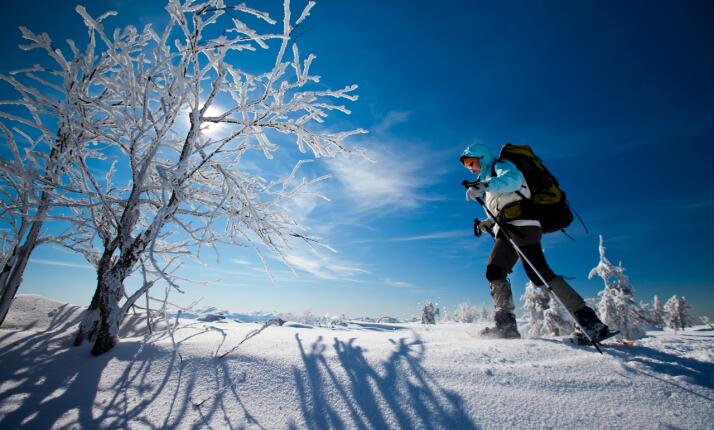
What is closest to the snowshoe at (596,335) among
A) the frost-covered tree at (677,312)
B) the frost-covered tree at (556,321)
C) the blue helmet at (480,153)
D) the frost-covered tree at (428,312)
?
the blue helmet at (480,153)

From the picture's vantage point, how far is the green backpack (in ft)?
9.50

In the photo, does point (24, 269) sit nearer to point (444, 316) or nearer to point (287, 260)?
point (287, 260)

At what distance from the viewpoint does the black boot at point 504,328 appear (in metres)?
3.06

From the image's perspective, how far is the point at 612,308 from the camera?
1811 centimetres

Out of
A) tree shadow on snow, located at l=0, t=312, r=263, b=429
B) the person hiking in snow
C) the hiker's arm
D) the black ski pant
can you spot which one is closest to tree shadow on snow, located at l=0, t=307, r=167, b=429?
tree shadow on snow, located at l=0, t=312, r=263, b=429

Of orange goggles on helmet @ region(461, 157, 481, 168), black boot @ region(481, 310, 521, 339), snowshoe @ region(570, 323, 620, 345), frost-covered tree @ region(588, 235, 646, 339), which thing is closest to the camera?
snowshoe @ region(570, 323, 620, 345)

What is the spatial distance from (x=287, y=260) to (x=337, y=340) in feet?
3.79

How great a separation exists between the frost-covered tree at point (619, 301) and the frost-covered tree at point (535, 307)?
10.6 feet

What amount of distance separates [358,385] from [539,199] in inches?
100

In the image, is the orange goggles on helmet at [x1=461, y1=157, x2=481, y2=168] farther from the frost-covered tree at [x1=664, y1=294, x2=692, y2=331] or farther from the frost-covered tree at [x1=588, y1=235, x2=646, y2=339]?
the frost-covered tree at [x1=664, y1=294, x2=692, y2=331]

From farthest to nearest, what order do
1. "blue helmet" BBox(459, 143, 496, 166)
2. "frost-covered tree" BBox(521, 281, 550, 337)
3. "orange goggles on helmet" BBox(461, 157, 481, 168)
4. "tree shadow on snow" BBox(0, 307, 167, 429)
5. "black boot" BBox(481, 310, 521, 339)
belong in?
"frost-covered tree" BBox(521, 281, 550, 337) → "orange goggles on helmet" BBox(461, 157, 481, 168) → "blue helmet" BBox(459, 143, 496, 166) → "black boot" BBox(481, 310, 521, 339) → "tree shadow on snow" BBox(0, 307, 167, 429)

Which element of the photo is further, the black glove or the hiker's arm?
the black glove

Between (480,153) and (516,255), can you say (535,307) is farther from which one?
(480,153)

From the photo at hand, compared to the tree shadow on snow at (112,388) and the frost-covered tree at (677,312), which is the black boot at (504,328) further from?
the frost-covered tree at (677,312)
